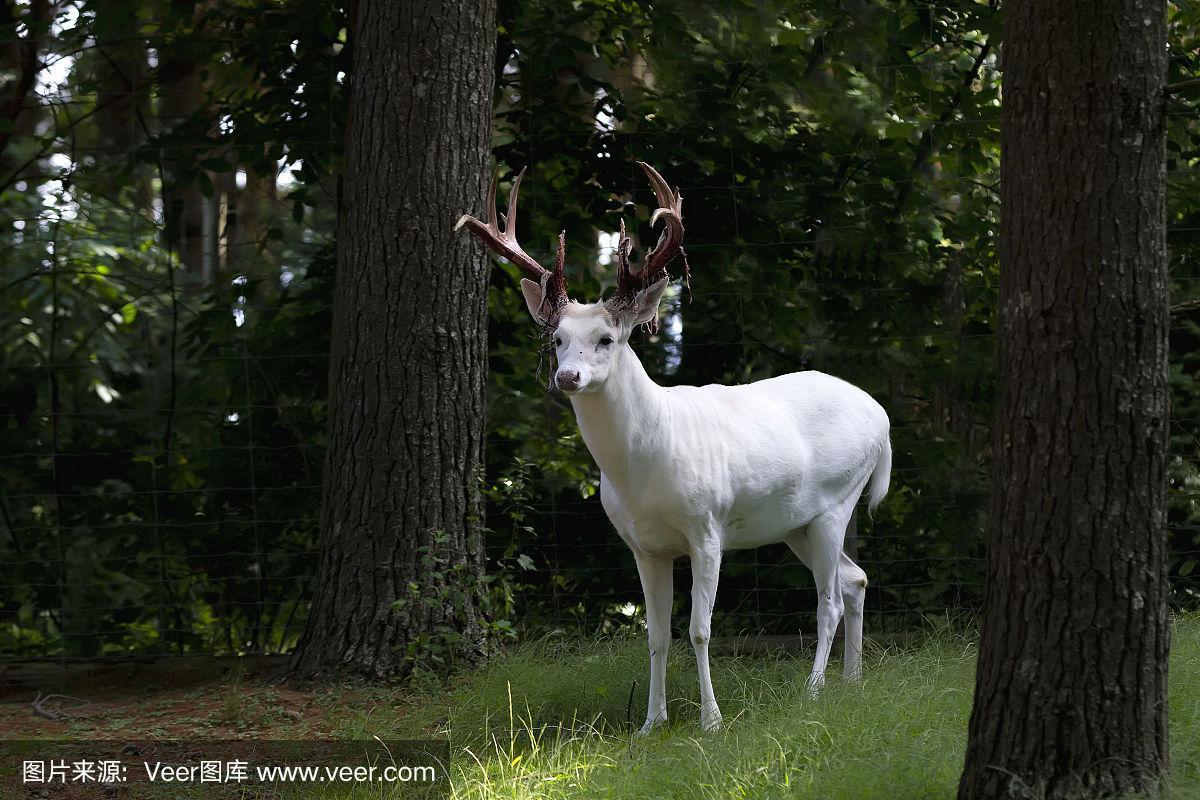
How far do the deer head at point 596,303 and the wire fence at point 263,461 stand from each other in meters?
1.54

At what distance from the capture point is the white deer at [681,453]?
191 inches

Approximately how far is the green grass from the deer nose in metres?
1.14

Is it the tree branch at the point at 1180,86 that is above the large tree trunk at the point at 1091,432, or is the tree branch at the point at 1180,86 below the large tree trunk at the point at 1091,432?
above

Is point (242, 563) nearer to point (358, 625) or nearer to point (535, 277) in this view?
point (358, 625)

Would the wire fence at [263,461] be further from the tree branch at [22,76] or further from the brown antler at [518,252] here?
the brown antler at [518,252]

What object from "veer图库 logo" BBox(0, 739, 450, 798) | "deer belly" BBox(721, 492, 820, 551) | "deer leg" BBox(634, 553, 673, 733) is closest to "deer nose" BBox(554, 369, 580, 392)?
"deer leg" BBox(634, 553, 673, 733)

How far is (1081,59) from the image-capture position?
3.20 metres

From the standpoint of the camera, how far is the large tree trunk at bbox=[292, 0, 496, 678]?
549 cm

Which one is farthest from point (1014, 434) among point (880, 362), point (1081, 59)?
point (880, 362)

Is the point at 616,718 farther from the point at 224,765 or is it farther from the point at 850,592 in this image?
the point at 224,765

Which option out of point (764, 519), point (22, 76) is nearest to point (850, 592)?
point (764, 519)

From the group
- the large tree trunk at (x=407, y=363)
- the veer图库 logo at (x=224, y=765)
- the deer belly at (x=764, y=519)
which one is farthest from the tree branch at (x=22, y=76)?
the deer belly at (x=764, y=519)

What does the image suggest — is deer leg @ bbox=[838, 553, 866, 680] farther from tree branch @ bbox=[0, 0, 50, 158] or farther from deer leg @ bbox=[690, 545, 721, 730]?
tree branch @ bbox=[0, 0, 50, 158]

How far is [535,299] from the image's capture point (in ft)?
16.8
